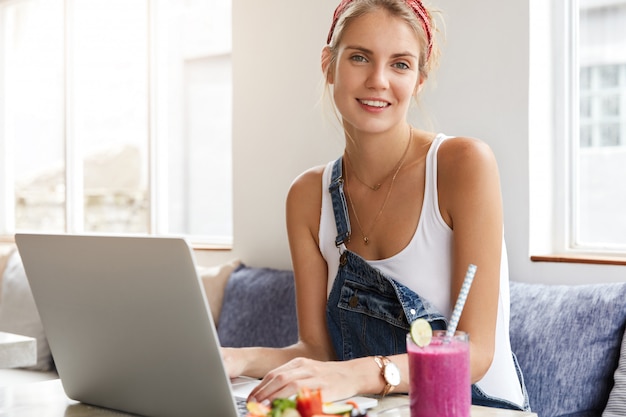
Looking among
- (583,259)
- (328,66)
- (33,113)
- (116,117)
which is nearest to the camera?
(328,66)

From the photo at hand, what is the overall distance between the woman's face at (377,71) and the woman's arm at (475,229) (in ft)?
0.49

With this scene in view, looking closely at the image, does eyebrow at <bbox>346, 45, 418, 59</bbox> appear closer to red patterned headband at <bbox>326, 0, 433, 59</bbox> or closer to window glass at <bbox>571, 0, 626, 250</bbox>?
red patterned headband at <bbox>326, 0, 433, 59</bbox>

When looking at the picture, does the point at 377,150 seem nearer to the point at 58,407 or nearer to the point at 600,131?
the point at 58,407

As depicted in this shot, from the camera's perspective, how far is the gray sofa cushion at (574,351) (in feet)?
A: 7.23

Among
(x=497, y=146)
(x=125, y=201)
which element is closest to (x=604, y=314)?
(x=497, y=146)

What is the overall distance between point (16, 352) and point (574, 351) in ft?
5.02

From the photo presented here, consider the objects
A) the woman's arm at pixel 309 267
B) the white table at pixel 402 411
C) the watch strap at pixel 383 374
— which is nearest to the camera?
the white table at pixel 402 411

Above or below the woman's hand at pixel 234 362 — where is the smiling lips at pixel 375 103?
above

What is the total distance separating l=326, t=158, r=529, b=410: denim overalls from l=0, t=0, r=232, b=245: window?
84.0 inches

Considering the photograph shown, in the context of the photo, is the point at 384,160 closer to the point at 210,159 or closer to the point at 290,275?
the point at 290,275

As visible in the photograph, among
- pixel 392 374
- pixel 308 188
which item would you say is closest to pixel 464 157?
pixel 308 188

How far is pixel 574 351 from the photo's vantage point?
2.22 m

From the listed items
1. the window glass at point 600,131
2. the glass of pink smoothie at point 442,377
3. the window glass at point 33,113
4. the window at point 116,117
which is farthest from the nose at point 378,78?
the window glass at point 33,113

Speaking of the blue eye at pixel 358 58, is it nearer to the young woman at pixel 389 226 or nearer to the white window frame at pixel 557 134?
the young woman at pixel 389 226
